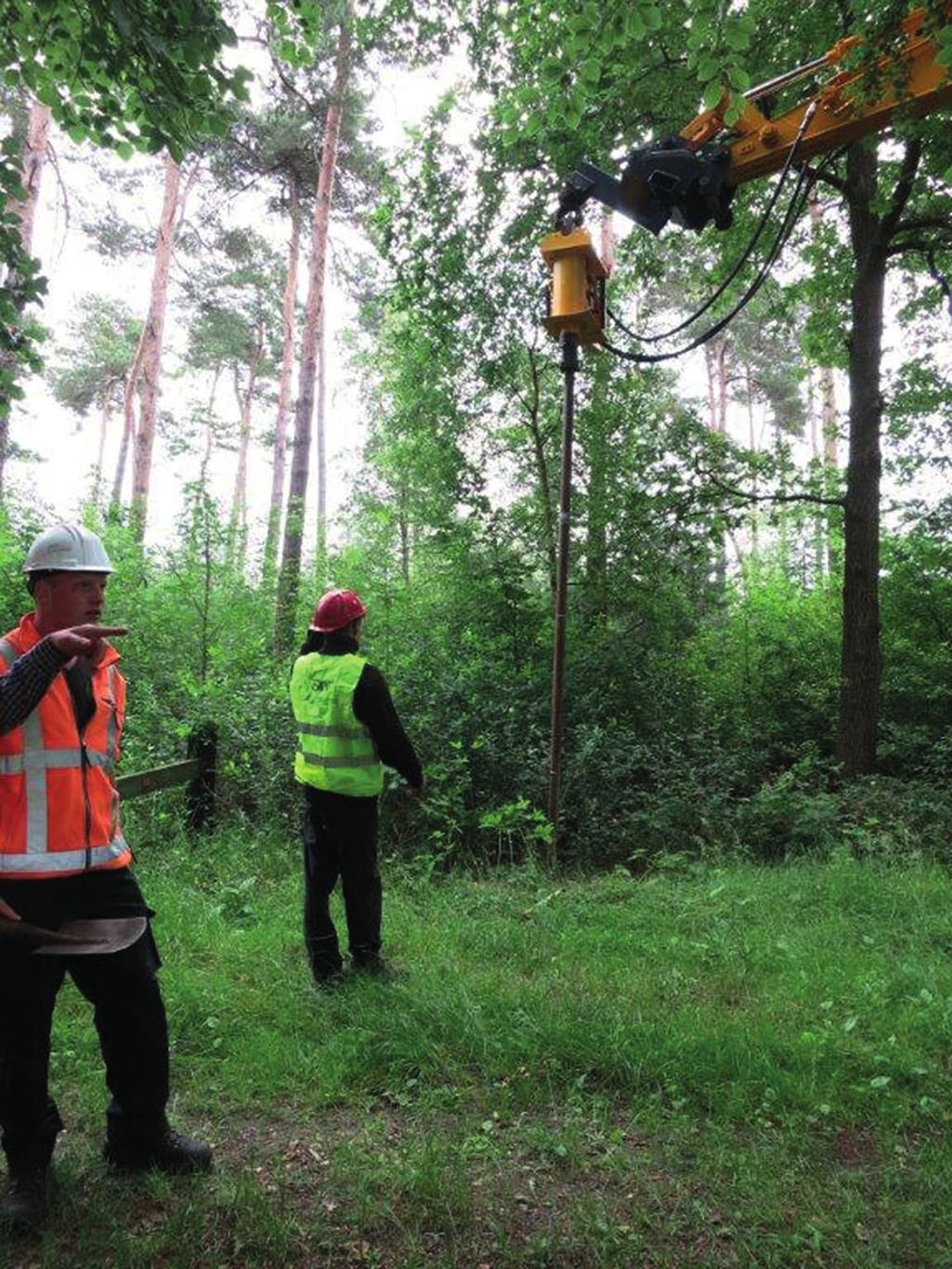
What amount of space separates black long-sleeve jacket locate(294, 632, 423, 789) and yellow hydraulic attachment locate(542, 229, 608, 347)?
10.1 feet

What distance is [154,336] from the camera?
57.9ft

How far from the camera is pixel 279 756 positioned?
6922mm

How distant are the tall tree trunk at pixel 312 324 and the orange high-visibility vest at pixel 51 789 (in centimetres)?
942

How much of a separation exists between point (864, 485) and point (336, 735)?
6.63 m

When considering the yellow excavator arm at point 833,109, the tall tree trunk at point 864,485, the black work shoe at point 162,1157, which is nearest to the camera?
the black work shoe at point 162,1157

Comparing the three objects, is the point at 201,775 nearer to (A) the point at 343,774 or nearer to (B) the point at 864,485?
(A) the point at 343,774

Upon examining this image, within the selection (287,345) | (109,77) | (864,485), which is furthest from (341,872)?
(287,345)

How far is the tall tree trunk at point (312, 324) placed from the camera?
1260 centimetres

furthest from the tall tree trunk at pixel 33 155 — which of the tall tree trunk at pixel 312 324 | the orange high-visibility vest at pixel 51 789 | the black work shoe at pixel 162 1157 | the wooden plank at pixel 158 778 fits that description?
the black work shoe at pixel 162 1157

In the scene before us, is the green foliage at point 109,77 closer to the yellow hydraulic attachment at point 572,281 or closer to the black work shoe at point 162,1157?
the yellow hydraulic attachment at point 572,281

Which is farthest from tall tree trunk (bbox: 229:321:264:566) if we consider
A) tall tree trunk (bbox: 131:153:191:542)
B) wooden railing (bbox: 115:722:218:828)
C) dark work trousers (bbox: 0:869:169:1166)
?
dark work trousers (bbox: 0:869:169:1166)

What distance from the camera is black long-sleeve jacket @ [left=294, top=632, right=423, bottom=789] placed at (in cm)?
400

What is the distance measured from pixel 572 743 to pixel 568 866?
1.59m

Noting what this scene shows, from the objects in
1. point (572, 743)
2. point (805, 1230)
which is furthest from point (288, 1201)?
point (572, 743)
